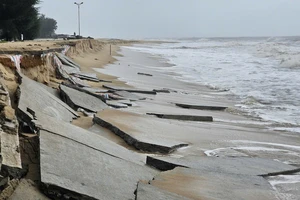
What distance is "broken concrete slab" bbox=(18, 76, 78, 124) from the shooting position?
14.0ft

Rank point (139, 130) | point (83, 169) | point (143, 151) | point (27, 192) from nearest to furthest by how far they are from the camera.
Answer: point (27, 192) → point (83, 169) → point (143, 151) → point (139, 130)

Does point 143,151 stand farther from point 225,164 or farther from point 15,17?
point 15,17

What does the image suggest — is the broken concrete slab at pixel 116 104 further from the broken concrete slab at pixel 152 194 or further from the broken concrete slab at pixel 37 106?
the broken concrete slab at pixel 152 194

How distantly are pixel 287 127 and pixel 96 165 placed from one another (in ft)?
A: 16.3

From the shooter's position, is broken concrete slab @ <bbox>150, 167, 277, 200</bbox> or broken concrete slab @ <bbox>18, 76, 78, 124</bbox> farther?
broken concrete slab @ <bbox>18, 76, 78, 124</bbox>

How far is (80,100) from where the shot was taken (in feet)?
23.1

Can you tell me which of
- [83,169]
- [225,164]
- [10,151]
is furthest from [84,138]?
[225,164]

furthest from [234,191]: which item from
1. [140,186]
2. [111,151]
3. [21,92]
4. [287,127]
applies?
[287,127]

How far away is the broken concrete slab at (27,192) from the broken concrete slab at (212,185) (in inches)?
40.3

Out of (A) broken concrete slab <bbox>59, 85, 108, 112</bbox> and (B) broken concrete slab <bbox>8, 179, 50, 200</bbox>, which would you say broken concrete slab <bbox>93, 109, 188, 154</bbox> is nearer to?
(A) broken concrete slab <bbox>59, 85, 108, 112</bbox>

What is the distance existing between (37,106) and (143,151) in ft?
4.72

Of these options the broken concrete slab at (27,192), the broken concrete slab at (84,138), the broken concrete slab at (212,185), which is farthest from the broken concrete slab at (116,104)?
the broken concrete slab at (27,192)

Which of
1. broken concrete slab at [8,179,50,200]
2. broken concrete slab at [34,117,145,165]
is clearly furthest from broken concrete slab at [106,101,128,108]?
broken concrete slab at [8,179,50,200]

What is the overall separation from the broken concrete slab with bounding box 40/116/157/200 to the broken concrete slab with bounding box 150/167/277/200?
0.19 m
